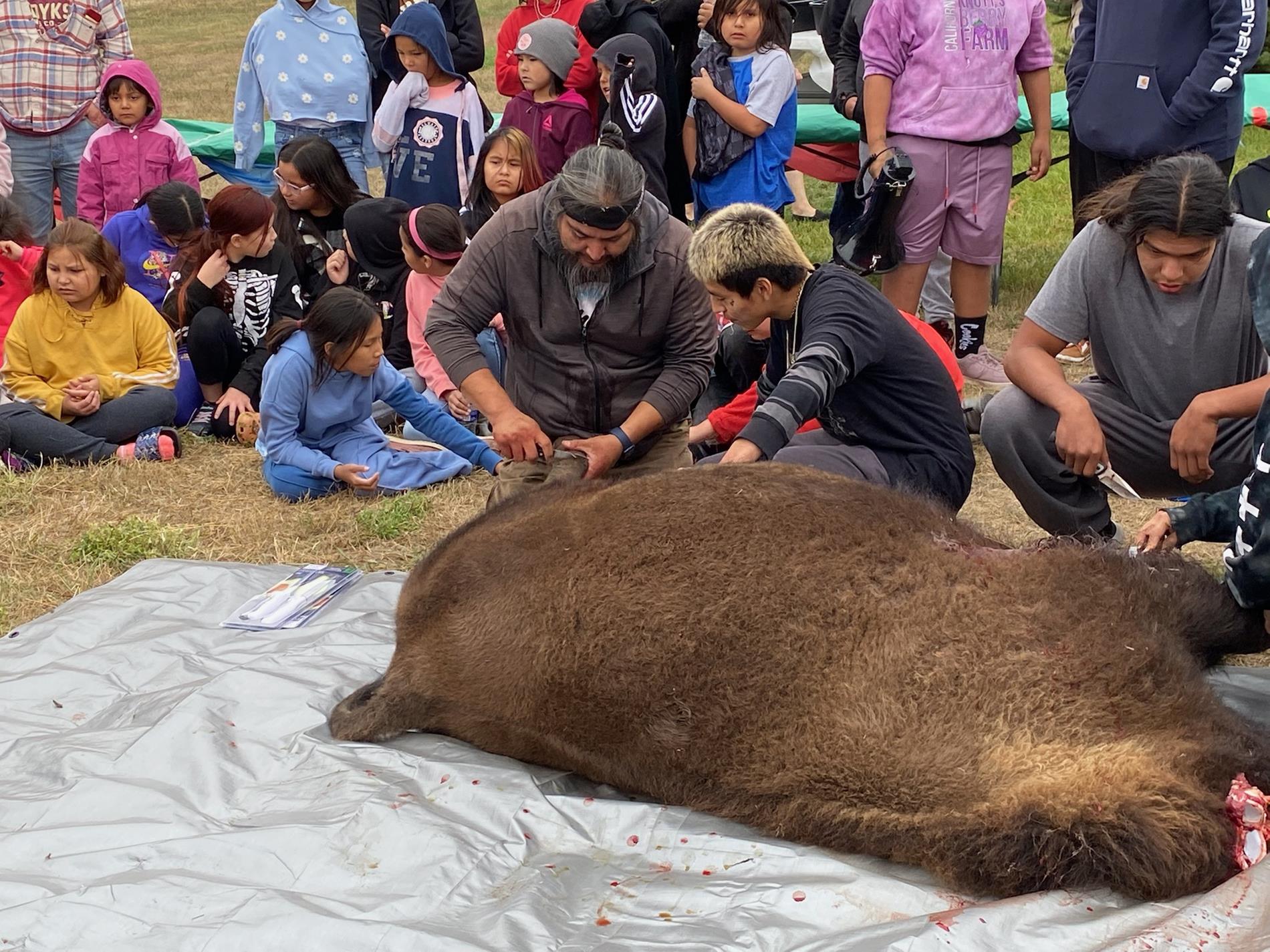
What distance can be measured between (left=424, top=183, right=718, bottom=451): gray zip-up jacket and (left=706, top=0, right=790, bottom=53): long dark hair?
2958mm

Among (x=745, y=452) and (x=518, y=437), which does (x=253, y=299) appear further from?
(x=745, y=452)

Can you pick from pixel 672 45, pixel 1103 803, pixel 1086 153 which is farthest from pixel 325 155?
pixel 1103 803

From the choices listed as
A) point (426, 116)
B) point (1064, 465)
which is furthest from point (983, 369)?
point (426, 116)

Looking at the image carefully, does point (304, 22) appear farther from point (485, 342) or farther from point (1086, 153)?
point (1086, 153)

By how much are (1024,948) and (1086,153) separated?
5329 mm

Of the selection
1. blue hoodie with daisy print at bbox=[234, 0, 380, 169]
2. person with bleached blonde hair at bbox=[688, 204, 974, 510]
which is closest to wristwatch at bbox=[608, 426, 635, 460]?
person with bleached blonde hair at bbox=[688, 204, 974, 510]

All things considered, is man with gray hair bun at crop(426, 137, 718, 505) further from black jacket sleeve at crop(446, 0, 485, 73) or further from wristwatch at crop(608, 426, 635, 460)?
black jacket sleeve at crop(446, 0, 485, 73)

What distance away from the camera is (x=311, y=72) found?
26.1ft

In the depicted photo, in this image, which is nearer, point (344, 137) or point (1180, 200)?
point (1180, 200)

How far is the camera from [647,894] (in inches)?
104

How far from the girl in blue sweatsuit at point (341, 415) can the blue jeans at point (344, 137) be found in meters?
Answer: 2.52

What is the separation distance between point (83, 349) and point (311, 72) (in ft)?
8.42

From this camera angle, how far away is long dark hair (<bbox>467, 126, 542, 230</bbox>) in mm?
6391

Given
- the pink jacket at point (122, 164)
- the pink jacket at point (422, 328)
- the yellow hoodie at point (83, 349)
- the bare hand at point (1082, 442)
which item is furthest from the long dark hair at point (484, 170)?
the bare hand at point (1082, 442)
